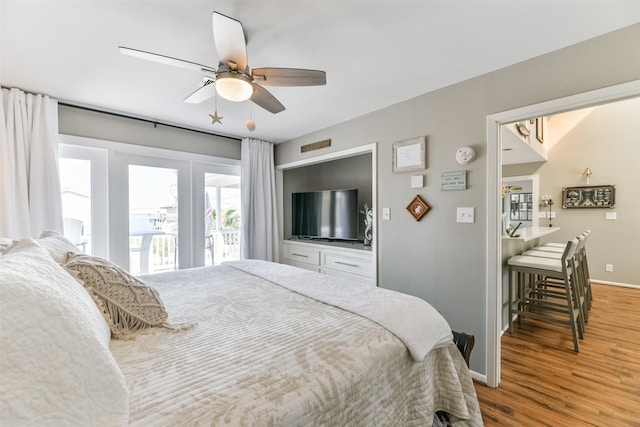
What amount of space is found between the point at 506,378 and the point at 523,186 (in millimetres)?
4760

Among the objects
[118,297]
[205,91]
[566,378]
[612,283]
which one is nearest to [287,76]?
[205,91]

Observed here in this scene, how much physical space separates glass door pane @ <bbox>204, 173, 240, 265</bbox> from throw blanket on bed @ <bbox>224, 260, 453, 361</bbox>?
2.14 meters

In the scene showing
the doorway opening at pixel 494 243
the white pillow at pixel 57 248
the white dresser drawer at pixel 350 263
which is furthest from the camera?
the white dresser drawer at pixel 350 263

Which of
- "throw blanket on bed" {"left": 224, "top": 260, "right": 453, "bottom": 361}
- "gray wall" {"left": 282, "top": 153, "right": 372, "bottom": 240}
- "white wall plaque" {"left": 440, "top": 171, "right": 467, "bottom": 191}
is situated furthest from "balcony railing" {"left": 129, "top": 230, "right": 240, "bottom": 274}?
"white wall plaque" {"left": 440, "top": 171, "right": 467, "bottom": 191}

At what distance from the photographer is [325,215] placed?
3840 millimetres

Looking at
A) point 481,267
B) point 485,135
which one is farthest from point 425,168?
point 481,267

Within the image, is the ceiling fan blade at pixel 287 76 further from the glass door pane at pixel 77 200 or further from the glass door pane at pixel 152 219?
the glass door pane at pixel 77 200

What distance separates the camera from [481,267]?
2053 millimetres

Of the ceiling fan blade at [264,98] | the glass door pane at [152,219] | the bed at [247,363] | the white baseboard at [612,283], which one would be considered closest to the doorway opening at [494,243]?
the bed at [247,363]

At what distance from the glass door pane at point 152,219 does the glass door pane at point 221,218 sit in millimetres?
412

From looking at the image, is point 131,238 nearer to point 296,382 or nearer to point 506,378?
point 296,382

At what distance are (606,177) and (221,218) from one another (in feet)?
21.0

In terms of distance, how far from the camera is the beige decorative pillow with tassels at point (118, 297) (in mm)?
1025

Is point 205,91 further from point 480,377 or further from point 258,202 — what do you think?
point 480,377
